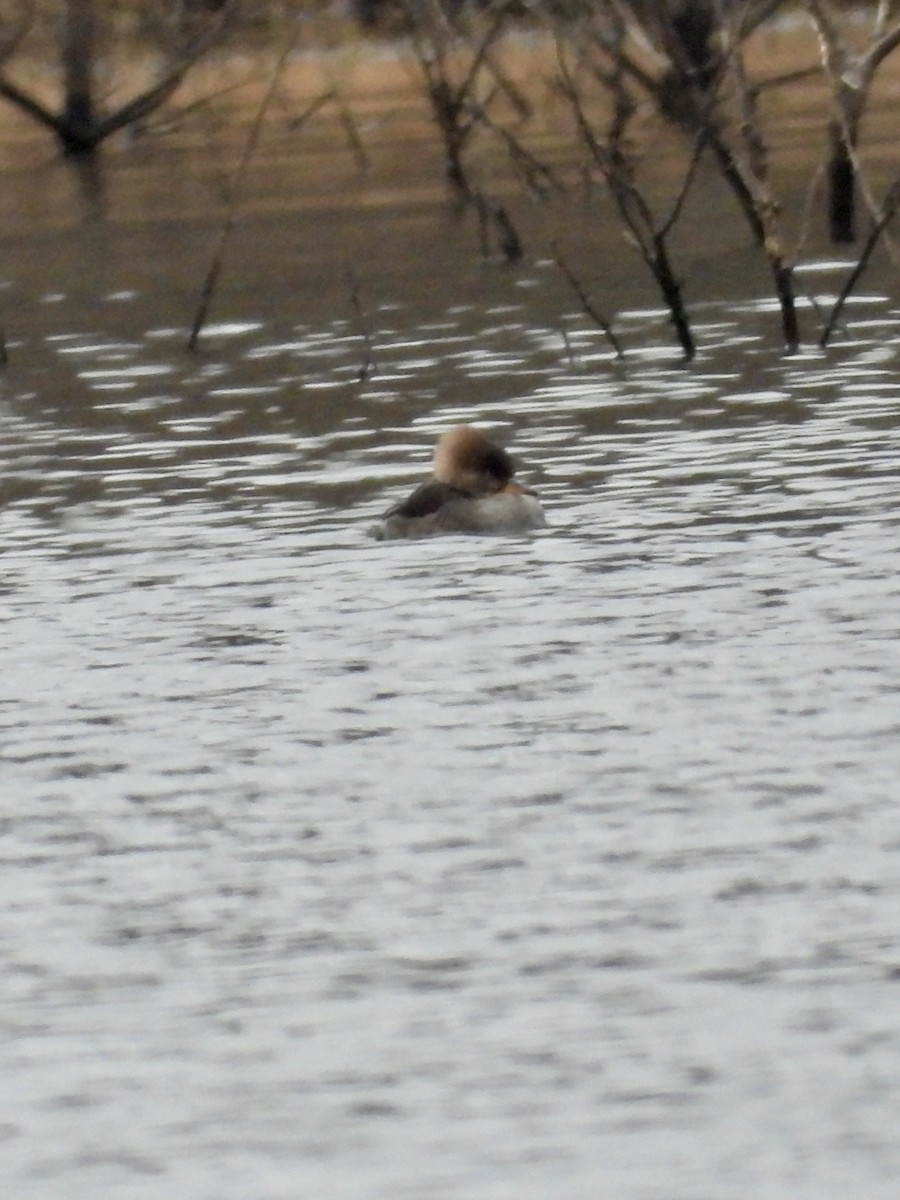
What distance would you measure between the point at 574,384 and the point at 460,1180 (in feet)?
30.7

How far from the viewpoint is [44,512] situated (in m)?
11.7

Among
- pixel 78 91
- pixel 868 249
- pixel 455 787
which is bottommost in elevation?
pixel 78 91

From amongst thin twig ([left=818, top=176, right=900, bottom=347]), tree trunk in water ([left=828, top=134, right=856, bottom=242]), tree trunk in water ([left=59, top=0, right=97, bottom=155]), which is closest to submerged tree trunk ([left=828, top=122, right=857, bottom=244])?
tree trunk in water ([left=828, top=134, right=856, bottom=242])

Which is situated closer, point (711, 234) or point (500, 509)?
point (500, 509)

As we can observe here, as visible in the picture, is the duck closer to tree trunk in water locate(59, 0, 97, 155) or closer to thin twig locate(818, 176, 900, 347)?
thin twig locate(818, 176, 900, 347)

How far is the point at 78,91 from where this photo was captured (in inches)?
1185

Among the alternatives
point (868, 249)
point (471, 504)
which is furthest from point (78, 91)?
point (471, 504)

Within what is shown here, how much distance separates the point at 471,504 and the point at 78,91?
66.5 feet

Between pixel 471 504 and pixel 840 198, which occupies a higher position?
pixel 471 504

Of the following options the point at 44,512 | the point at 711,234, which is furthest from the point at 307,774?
the point at 711,234

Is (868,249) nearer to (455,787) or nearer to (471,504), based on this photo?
(471,504)

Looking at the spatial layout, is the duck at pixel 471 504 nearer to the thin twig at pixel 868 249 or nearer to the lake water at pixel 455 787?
the lake water at pixel 455 787

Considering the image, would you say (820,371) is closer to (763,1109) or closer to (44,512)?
(44,512)

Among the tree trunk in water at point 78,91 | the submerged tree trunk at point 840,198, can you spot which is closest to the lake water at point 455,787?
the submerged tree trunk at point 840,198
